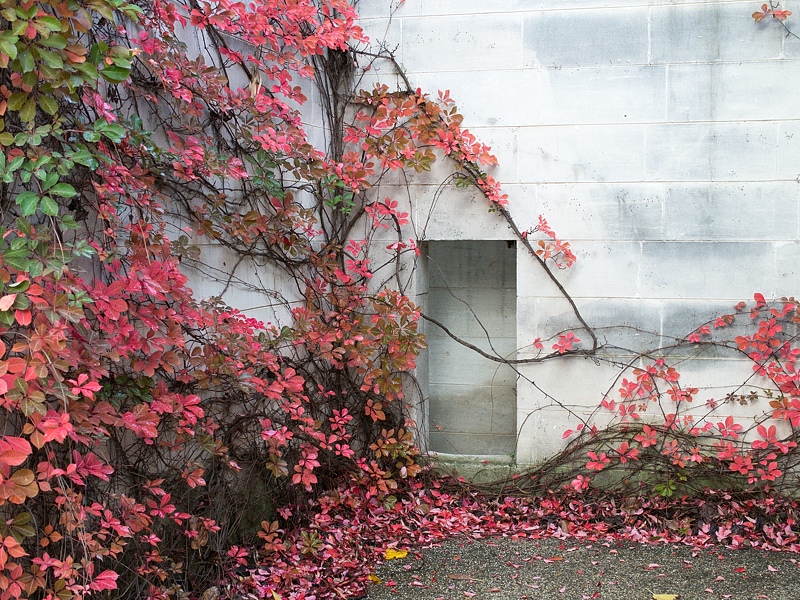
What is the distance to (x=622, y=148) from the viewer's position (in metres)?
3.40

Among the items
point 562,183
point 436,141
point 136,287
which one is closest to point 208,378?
point 136,287

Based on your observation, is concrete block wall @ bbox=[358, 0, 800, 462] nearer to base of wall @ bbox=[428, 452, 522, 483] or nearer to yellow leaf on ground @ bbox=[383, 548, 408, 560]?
base of wall @ bbox=[428, 452, 522, 483]

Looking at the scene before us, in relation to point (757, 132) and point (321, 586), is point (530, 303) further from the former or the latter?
point (321, 586)

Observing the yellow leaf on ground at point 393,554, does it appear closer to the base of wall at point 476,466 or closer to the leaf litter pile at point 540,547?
the leaf litter pile at point 540,547

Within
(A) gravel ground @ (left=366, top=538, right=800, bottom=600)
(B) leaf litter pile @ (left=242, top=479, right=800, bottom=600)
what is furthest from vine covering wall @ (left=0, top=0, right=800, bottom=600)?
(A) gravel ground @ (left=366, top=538, right=800, bottom=600)

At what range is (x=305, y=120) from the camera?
3.50 meters

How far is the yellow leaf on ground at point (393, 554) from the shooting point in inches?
120

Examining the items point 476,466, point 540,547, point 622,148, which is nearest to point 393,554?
point 540,547

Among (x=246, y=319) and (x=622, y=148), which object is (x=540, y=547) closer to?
(x=246, y=319)

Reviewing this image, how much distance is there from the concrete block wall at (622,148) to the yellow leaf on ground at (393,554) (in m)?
0.84

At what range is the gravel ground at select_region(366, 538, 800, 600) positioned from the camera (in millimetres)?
2709

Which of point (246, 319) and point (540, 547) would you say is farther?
point (540, 547)

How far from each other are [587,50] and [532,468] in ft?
6.50

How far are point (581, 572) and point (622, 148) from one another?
1861mm
